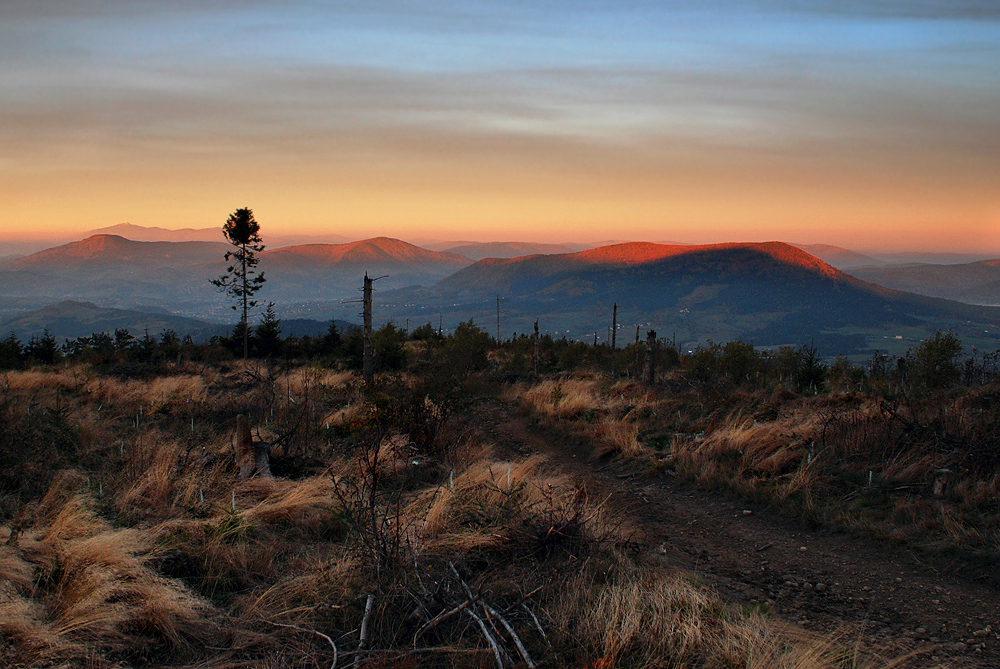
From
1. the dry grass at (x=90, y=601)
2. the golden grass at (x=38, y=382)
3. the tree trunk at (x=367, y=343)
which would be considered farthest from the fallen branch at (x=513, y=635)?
the golden grass at (x=38, y=382)

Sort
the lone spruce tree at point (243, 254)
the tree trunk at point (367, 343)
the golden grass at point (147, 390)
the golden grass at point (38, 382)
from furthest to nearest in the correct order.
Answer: the lone spruce tree at point (243, 254)
the tree trunk at point (367, 343)
the golden grass at point (38, 382)
the golden grass at point (147, 390)

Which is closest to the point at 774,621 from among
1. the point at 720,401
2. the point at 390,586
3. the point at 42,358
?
the point at 390,586

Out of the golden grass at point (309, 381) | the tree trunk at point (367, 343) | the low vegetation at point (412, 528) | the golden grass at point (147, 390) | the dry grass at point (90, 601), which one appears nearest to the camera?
the dry grass at point (90, 601)

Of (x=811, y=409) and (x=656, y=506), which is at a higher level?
(x=811, y=409)

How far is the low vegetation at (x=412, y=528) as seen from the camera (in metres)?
3.57

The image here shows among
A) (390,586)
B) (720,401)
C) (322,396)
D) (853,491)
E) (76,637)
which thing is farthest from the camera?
(322,396)

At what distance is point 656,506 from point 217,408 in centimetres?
959

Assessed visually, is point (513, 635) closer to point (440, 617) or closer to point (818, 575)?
point (440, 617)

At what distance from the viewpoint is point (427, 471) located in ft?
26.0

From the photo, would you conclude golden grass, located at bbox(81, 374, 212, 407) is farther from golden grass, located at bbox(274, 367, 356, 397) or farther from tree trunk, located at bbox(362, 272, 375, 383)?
tree trunk, located at bbox(362, 272, 375, 383)

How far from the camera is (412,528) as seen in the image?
17.1 ft

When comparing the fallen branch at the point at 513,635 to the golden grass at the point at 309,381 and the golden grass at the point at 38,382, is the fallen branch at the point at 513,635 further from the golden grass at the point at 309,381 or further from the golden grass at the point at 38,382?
the golden grass at the point at 38,382

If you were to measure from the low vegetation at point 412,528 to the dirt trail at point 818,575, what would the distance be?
351 mm

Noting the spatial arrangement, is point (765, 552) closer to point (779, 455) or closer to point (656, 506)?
point (656, 506)
